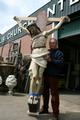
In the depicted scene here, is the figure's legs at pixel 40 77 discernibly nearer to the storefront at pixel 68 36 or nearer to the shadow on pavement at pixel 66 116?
the shadow on pavement at pixel 66 116

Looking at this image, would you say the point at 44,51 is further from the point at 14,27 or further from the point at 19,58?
the point at 14,27

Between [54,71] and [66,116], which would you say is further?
[66,116]

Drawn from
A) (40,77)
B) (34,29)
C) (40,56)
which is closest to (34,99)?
(40,77)

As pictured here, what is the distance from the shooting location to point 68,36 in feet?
42.4

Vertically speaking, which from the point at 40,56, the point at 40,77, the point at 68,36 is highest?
the point at 68,36

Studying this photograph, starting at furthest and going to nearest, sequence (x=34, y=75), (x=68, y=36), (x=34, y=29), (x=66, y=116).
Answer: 1. (x=68, y=36)
2. (x=66, y=116)
3. (x=34, y=29)
4. (x=34, y=75)

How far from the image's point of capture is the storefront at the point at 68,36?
40.4ft

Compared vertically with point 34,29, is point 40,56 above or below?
below

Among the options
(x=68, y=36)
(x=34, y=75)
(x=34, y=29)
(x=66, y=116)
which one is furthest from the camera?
(x=68, y=36)

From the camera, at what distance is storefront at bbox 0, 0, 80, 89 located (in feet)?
40.4

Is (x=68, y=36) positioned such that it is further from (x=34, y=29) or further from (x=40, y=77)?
(x=40, y=77)

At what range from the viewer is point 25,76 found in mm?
12281

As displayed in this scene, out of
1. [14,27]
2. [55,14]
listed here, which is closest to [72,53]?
[55,14]

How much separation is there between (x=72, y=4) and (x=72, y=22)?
0.72 meters
